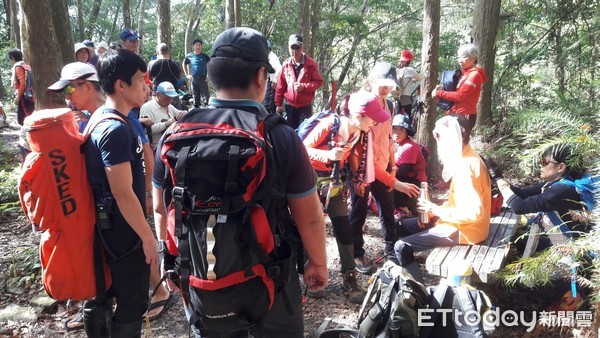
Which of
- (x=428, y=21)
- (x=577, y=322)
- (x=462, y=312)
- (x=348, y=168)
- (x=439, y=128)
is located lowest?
(x=577, y=322)

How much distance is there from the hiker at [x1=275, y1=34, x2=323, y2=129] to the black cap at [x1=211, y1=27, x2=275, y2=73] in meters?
5.41

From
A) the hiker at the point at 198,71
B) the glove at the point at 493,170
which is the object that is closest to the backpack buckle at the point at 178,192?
the glove at the point at 493,170

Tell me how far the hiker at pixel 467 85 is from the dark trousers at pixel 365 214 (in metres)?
2.75

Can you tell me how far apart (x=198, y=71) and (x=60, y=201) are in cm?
901

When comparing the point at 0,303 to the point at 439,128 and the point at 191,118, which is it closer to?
the point at 191,118

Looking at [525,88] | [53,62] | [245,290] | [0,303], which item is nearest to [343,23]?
[525,88]

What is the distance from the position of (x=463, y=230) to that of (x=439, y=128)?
0.98 meters

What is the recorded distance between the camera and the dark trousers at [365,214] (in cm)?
448

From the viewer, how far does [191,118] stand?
2.00 meters

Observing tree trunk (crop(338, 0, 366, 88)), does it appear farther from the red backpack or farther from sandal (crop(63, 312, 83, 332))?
the red backpack

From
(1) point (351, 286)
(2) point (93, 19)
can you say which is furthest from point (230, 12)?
(2) point (93, 19)

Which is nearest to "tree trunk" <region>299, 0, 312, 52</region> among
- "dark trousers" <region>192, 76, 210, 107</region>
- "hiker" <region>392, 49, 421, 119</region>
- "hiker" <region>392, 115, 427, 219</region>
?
"dark trousers" <region>192, 76, 210, 107</region>

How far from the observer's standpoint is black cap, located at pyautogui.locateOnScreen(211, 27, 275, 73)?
1971mm

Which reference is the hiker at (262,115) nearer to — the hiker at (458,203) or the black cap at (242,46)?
the black cap at (242,46)
